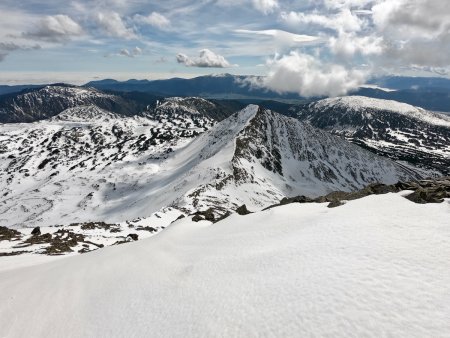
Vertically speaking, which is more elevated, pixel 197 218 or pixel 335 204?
pixel 335 204

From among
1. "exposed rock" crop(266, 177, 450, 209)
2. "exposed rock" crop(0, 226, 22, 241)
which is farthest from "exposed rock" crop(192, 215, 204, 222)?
"exposed rock" crop(0, 226, 22, 241)

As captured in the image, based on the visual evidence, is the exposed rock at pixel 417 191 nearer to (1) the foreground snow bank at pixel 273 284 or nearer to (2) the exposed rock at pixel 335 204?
(2) the exposed rock at pixel 335 204

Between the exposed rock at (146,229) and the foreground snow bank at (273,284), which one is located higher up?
the foreground snow bank at (273,284)

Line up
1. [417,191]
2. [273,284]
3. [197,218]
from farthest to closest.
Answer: [197,218] < [417,191] < [273,284]

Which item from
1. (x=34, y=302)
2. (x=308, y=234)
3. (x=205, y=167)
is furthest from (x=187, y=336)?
(x=205, y=167)

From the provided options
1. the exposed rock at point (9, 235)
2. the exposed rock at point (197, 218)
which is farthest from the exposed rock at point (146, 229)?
the exposed rock at point (197, 218)

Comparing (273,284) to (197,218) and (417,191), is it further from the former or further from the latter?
(197,218)

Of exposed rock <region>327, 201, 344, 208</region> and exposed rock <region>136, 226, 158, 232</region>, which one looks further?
exposed rock <region>136, 226, 158, 232</region>

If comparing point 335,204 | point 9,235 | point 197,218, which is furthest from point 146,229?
point 335,204

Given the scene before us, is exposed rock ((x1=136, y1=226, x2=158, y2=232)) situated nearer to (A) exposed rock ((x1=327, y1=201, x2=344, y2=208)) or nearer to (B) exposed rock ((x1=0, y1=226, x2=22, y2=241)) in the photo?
(B) exposed rock ((x1=0, y1=226, x2=22, y2=241))
